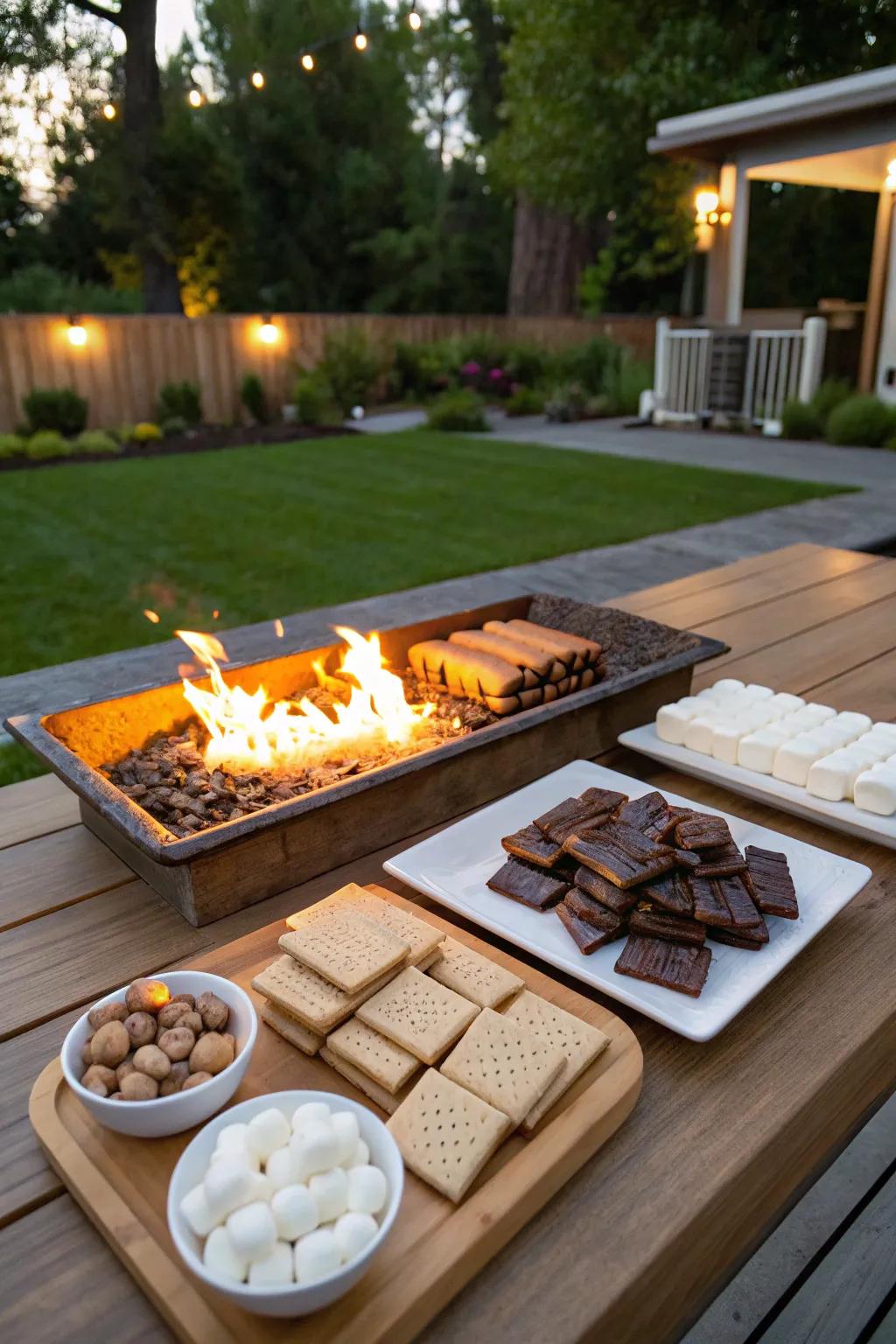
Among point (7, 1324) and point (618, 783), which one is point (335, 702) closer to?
point (618, 783)

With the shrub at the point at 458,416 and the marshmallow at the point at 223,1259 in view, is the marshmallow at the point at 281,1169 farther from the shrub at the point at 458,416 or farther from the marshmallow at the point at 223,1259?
the shrub at the point at 458,416

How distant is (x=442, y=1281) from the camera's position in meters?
0.78

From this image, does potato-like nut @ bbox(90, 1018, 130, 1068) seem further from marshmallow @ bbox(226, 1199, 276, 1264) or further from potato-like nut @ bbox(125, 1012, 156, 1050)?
marshmallow @ bbox(226, 1199, 276, 1264)

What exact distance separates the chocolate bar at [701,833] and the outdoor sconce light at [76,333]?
10.8 m

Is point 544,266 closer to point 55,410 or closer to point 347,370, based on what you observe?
point 347,370

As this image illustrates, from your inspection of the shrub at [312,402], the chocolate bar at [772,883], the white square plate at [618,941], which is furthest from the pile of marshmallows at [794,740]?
the shrub at [312,402]

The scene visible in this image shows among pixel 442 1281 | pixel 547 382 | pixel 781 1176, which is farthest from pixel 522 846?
pixel 547 382

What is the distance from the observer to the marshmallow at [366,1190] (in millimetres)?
771

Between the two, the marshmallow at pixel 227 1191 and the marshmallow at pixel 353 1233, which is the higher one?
the marshmallow at pixel 227 1191

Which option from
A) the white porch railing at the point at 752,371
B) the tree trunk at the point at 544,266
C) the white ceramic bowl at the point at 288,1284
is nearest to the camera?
the white ceramic bowl at the point at 288,1284

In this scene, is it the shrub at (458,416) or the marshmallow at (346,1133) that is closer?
the marshmallow at (346,1133)

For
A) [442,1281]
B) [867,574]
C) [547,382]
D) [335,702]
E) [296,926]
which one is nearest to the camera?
[442,1281]

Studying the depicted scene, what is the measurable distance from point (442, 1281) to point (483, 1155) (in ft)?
0.35

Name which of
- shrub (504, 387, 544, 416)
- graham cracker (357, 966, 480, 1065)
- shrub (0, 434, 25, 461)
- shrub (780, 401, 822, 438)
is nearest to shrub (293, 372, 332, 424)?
shrub (504, 387, 544, 416)
